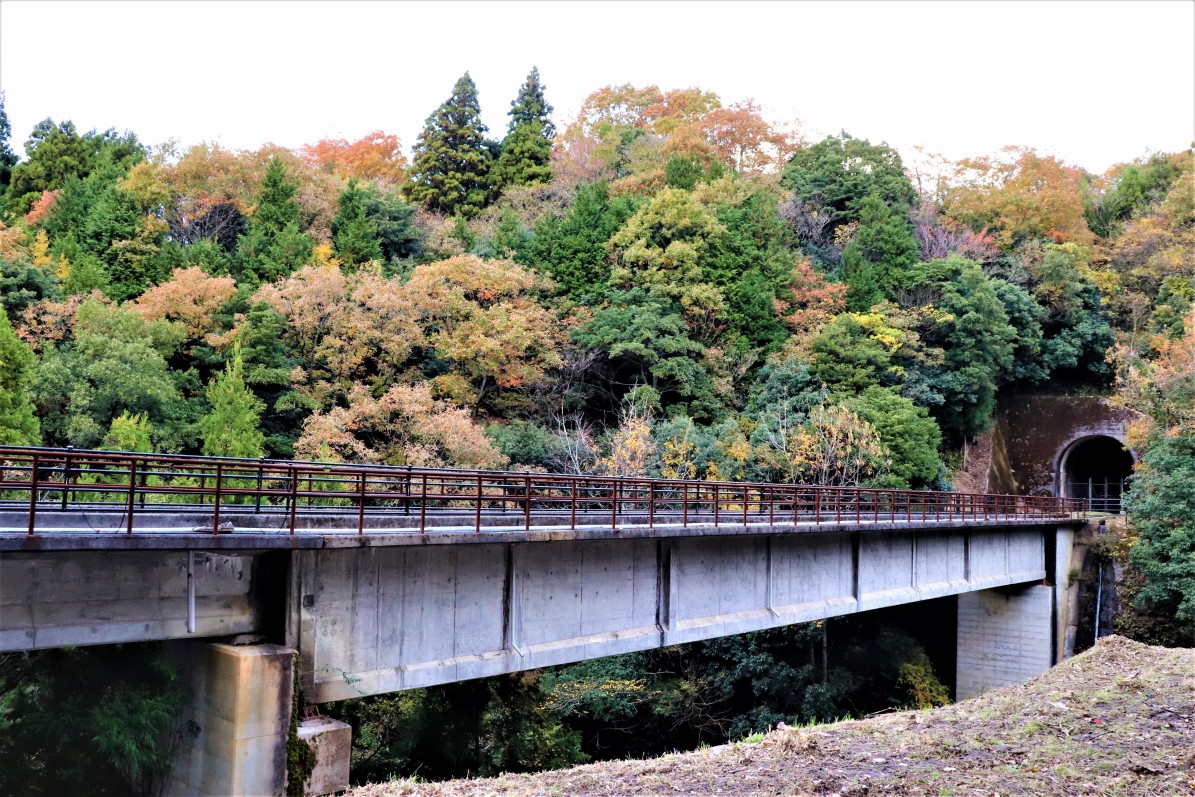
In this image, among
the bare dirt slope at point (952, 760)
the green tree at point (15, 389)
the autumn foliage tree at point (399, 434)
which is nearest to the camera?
the bare dirt slope at point (952, 760)

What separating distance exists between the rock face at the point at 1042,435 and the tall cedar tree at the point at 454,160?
3445 cm

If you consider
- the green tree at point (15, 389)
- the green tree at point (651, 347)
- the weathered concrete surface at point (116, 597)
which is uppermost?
the green tree at point (651, 347)

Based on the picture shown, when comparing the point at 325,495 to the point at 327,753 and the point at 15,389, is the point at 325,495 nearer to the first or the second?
the point at 327,753

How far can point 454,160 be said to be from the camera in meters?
59.7

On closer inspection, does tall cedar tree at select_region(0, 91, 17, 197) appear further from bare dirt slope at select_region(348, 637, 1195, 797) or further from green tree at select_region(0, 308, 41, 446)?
bare dirt slope at select_region(348, 637, 1195, 797)

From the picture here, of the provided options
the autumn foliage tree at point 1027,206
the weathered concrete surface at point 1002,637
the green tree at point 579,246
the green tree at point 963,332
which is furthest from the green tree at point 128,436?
the autumn foliage tree at point 1027,206

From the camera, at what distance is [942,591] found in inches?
1016

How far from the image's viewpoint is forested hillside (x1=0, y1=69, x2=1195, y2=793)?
95.0 ft

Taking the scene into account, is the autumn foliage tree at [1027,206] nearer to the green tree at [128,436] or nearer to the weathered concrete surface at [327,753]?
the green tree at [128,436]

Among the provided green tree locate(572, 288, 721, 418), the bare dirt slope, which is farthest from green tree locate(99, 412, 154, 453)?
the bare dirt slope

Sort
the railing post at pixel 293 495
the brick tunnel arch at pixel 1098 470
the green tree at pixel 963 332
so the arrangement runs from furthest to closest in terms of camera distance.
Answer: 1. the brick tunnel arch at pixel 1098 470
2. the green tree at pixel 963 332
3. the railing post at pixel 293 495

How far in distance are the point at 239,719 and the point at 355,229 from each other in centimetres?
3648

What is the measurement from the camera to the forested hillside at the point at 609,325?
28953 mm

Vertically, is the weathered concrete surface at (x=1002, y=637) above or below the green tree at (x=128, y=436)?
below
